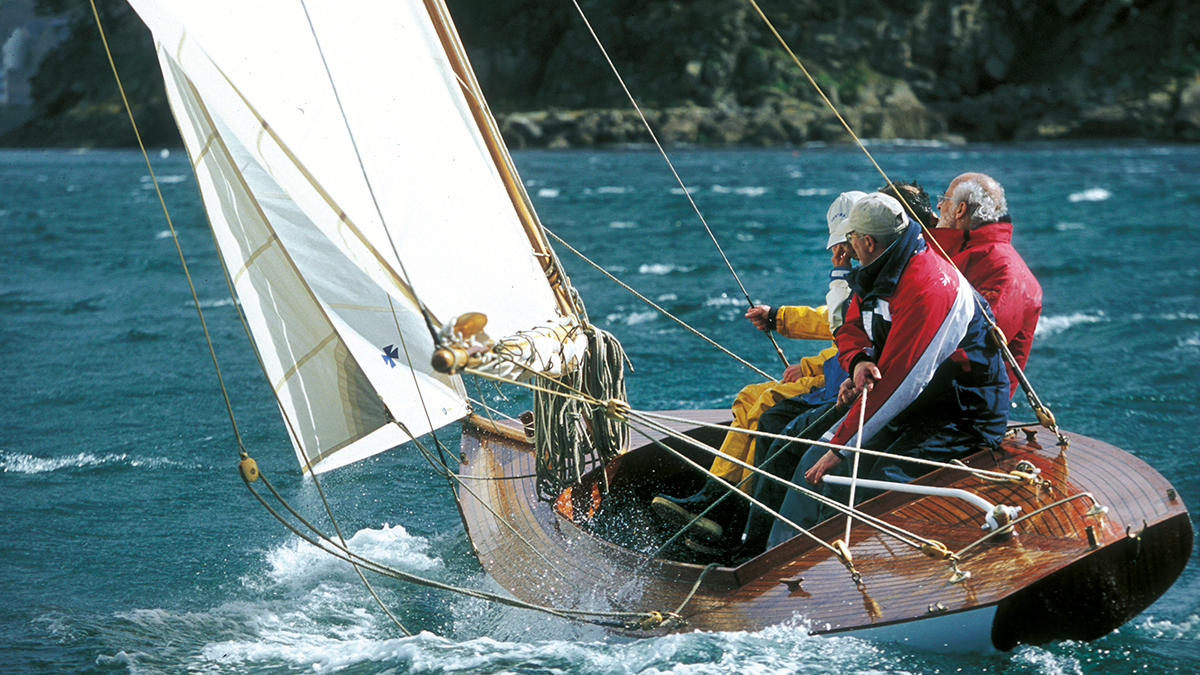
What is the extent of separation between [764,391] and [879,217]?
1.23m

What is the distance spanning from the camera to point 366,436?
191 inches

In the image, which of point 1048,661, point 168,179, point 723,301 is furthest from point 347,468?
point 168,179

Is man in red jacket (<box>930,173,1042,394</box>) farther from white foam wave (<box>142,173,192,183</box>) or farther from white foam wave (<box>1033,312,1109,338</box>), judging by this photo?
white foam wave (<box>142,173,192,183</box>)

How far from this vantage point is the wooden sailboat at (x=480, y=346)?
3.32 metres

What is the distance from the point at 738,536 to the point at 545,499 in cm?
88

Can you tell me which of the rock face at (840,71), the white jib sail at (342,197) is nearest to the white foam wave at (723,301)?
the white jib sail at (342,197)

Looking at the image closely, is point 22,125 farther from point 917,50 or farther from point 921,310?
point 921,310

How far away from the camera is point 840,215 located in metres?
3.81

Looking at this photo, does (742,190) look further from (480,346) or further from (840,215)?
(480,346)

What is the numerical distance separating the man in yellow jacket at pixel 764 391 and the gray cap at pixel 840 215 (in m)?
0.16

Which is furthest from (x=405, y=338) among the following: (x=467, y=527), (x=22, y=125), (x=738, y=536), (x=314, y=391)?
(x=22, y=125)

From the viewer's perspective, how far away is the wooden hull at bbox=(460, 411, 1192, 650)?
3.24 meters

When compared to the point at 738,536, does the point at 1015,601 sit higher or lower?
higher

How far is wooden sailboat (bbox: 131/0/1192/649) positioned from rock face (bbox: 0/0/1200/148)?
45994 mm
